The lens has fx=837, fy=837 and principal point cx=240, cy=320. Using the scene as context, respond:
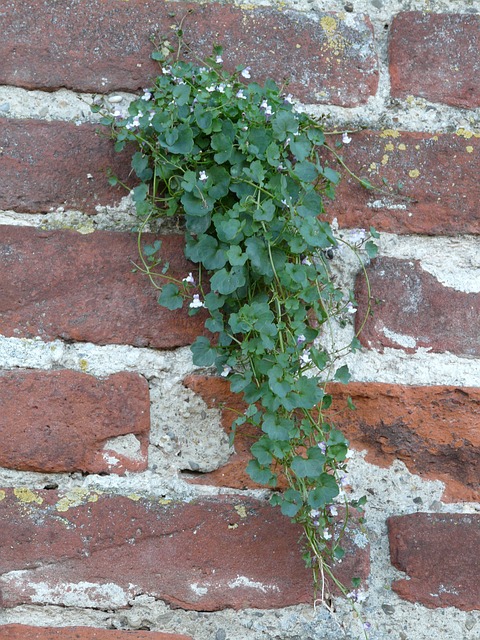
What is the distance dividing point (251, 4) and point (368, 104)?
0.21m

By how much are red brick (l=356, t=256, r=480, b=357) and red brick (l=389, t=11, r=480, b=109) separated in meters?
0.24

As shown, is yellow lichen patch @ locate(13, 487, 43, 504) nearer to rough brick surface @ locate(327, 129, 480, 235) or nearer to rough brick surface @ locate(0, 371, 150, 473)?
rough brick surface @ locate(0, 371, 150, 473)

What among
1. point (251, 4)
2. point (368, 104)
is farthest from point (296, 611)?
point (251, 4)

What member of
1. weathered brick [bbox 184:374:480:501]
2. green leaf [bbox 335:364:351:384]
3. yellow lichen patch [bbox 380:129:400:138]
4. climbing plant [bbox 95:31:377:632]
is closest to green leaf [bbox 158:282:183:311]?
climbing plant [bbox 95:31:377:632]

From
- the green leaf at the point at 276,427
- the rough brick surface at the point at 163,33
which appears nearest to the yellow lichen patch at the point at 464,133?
the rough brick surface at the point at 163,33

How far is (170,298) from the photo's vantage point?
3.40 feet

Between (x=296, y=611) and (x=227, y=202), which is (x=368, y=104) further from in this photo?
(x=296, y=611)

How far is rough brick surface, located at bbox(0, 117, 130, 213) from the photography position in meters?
1.09

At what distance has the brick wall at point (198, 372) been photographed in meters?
1.05

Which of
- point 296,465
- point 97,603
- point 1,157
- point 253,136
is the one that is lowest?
point 97,603

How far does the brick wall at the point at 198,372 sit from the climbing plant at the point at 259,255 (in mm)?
47

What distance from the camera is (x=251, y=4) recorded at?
1.14 m

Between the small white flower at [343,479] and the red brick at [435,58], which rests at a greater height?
the red brick at [435,58]

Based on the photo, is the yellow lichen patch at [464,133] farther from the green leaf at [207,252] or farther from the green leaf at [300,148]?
the green leaf at [207,252]
